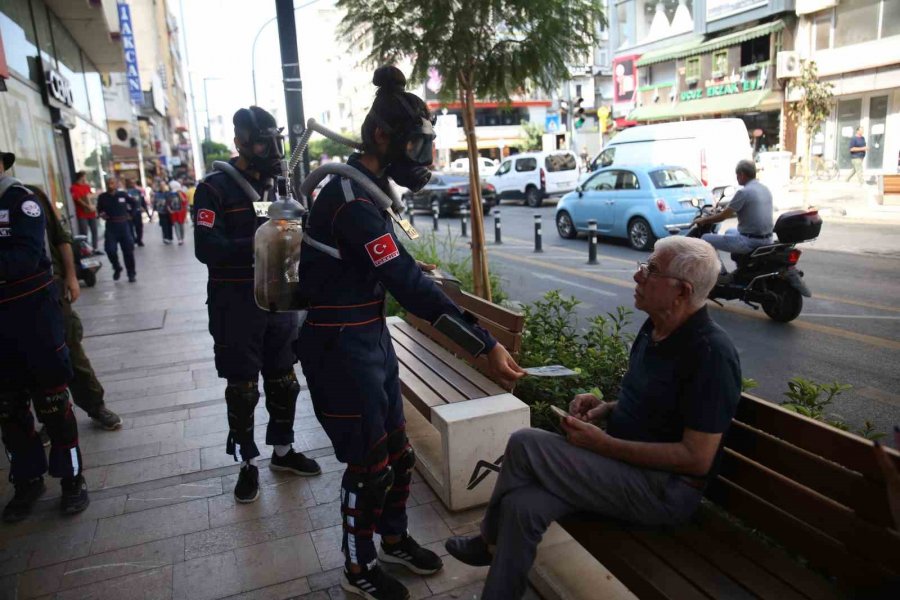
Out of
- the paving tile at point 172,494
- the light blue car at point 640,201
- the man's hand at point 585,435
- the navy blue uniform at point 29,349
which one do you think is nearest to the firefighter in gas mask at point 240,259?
the paving tile at point 172,494

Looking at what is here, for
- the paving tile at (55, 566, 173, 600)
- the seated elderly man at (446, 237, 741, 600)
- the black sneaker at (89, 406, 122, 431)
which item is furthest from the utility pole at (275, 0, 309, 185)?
the seated elderly man at (446, 237, 741, 600)

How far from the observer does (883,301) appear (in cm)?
795

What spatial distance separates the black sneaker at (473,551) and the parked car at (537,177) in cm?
2157

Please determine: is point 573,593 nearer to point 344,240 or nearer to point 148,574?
point 344,240

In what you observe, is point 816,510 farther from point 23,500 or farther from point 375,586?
point 23,500

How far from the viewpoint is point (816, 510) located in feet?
6.58

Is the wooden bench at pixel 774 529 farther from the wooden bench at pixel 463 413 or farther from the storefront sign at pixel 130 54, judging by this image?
the storefront sign at pixel 130 54

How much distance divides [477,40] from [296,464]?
3903mm

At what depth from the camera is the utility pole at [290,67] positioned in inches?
224

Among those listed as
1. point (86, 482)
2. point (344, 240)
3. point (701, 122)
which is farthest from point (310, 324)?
point (701, 122)

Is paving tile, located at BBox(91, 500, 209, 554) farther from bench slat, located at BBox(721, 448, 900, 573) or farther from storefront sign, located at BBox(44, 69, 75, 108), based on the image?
storefront sign, located at BBox(44, 69, 75, 108)

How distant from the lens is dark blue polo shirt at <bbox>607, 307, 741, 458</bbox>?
211 centimetres

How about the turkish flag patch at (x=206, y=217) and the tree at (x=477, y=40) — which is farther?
the tree at (x=477, y=40)

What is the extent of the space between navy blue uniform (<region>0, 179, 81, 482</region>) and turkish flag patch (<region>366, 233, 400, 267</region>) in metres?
1.98
